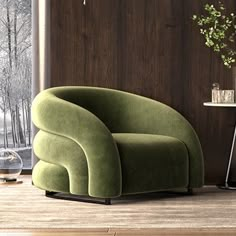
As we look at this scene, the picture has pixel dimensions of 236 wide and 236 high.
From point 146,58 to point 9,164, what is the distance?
1308 millimetres

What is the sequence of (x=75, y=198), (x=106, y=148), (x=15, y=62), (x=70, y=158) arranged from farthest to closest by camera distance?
(x=15, y=62), (x=75, y=198), (x=70, y=158), (x=106, y=148)

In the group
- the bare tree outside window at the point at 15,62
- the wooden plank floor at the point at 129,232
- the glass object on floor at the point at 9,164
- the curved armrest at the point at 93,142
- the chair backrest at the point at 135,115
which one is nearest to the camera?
the wooden plank floor at the point at 129,232

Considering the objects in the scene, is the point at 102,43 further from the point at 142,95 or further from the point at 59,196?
the point at 59,196

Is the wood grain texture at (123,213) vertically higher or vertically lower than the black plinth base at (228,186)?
higher

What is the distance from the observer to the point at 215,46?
539 centimetres

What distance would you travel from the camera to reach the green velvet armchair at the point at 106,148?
452 centimetres

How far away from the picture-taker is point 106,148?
14.7 ft

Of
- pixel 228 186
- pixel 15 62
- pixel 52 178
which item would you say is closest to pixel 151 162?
pixel 52 178

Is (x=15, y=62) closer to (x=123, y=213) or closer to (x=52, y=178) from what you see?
(x=52, y=178)

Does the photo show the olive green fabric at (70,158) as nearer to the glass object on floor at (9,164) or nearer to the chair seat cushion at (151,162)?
the chair seat cushion at (151,162)

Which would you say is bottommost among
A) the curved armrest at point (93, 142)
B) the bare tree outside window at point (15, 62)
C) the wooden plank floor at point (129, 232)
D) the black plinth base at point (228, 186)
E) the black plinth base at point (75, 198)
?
the black plinth base at point (228, 186)

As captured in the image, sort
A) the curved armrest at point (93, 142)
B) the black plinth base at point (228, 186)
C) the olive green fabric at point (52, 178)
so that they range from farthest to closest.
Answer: the black plinth base at point (228, 186) → the olive green fabric at point (52, 178) → the curved armrest at point (93, 142)

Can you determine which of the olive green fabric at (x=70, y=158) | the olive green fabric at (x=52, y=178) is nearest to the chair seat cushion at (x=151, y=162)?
A: the olive green fabric at (x=70, y=158)

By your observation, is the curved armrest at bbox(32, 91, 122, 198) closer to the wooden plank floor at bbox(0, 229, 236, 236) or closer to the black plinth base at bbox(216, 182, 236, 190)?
the wooden plank floor at bbox(0, 229, 236, 236)
